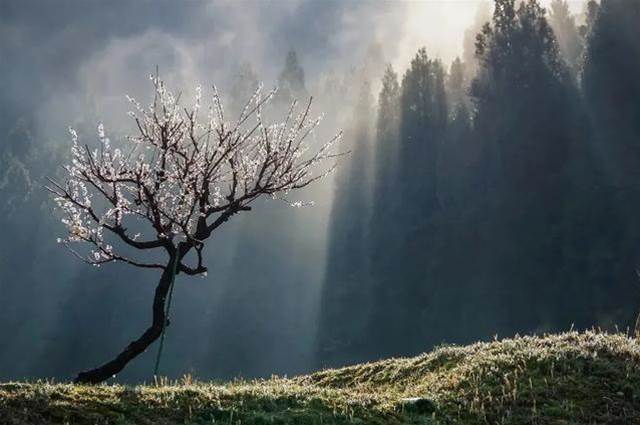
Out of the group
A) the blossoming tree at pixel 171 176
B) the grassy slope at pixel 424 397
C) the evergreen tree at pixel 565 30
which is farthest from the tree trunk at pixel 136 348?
the evergreen tree at pixel 565 30

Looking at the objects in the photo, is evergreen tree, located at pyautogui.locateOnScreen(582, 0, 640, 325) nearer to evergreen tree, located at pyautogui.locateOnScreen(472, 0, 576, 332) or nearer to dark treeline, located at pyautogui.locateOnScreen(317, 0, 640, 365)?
dark treeline, located at pyautogui.locateOnScreen(317, 0, 640, 365)

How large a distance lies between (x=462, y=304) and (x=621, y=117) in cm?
2993

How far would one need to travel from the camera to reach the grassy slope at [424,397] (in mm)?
8688

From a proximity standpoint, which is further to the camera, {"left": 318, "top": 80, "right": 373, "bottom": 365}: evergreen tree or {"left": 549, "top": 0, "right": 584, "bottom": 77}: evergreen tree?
{"left": 549, "top": 0, "right": 584, "bottom": 77}: evergreen tree

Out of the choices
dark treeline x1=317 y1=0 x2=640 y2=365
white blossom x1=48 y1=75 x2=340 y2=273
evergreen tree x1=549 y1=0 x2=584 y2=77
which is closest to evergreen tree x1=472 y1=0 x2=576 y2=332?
dark treeline x1=317 y1=0 x2=640 y2=365

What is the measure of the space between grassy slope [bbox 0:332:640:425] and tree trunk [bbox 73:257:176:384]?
2.11m

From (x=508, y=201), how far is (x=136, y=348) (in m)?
72.0

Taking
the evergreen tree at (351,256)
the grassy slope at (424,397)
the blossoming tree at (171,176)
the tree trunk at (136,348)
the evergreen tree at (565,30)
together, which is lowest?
the grassy slope at (424,397)

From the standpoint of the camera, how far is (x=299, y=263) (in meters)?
121

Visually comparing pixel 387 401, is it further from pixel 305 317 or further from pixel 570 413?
pixel 305 317

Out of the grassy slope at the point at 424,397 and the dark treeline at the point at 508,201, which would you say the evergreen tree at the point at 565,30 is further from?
the grassy slope at the point at 424,397

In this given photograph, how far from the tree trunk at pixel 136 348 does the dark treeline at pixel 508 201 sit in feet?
180

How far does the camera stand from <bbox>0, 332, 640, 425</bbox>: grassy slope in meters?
8.69

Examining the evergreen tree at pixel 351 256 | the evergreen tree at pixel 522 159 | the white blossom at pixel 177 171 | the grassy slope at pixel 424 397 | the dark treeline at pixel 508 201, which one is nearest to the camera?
the grassy slope at pixel 424 397
